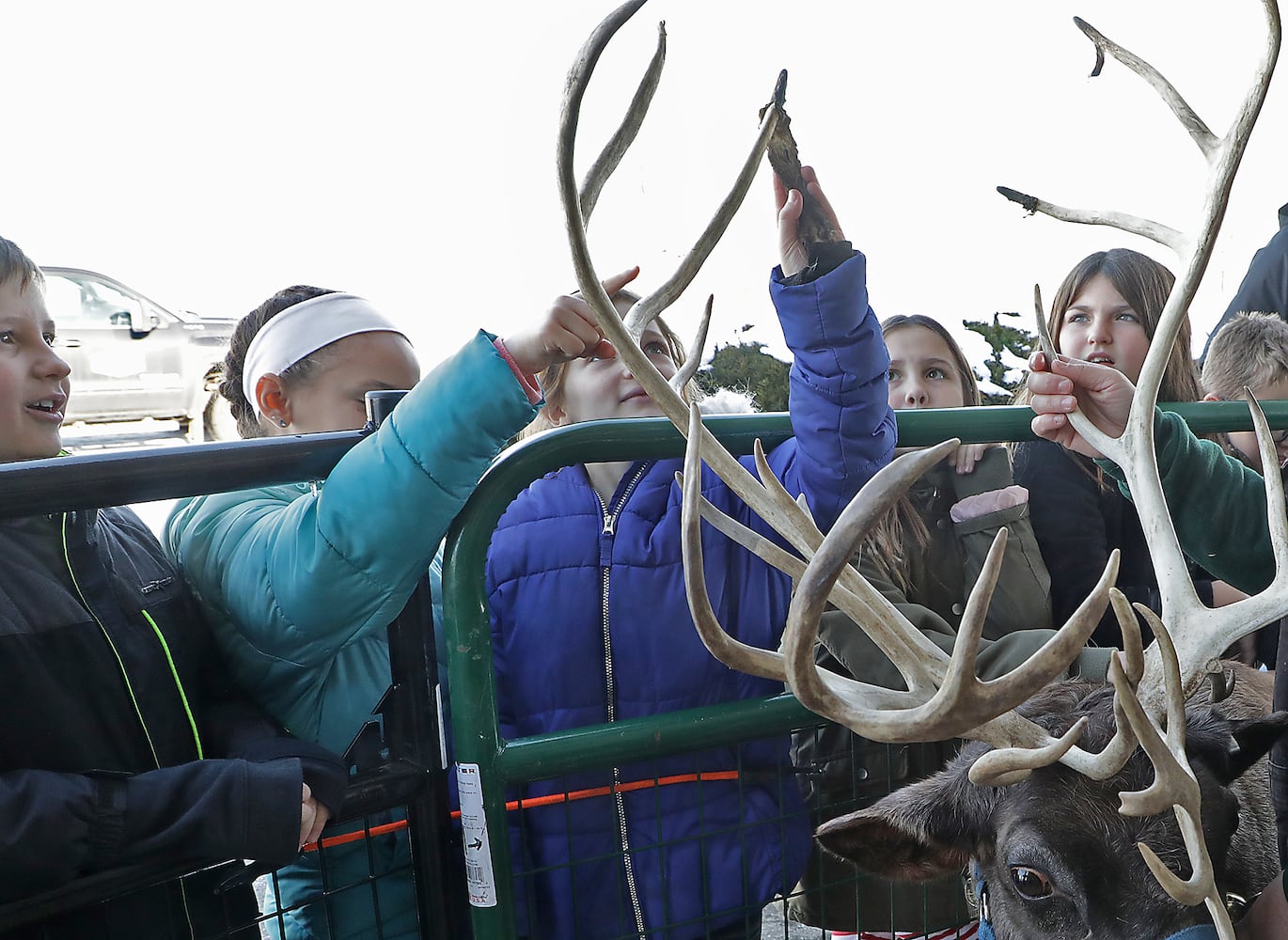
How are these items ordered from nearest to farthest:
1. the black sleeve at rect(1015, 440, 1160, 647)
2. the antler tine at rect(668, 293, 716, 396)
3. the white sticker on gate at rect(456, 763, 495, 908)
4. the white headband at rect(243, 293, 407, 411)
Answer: the white sticker on gate at rect(456, 763, 495, 908) < the antler tine at rect(668, 293, 716, 396) < the white headband at rect(243, 293, 407, 411) < the black sleeve at rect(1015, 440, 1160, 647)

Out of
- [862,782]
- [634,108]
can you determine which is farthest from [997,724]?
[634,108]

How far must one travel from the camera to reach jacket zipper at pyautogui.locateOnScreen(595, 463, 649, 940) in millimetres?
1453

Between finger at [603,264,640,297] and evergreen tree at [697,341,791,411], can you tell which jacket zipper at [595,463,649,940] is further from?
evergreen tree at [697,341,791,411]

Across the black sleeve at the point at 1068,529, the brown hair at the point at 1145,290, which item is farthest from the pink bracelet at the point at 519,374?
the brown hair at the point at 1145,290

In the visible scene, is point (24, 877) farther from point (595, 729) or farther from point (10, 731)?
point (595, 729)

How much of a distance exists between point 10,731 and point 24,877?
19 centimetres

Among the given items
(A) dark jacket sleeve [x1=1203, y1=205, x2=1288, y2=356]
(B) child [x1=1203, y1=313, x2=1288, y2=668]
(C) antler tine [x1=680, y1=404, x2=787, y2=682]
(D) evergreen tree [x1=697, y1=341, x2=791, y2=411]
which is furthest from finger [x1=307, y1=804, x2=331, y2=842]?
(D) evergreen tree [x1=697, y1=341, x2=791, y2=411]

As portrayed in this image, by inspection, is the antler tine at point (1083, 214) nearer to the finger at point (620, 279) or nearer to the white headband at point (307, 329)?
the finger at point (620, 279)

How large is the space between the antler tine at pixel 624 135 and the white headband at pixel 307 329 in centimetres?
83

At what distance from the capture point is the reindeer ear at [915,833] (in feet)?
4.81

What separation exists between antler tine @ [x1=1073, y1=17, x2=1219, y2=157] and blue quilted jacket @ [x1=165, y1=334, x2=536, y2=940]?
3.51 ft

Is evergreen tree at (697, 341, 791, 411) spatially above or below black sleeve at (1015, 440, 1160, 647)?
above

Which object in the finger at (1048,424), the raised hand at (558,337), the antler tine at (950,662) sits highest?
the raised hand at (558,337)

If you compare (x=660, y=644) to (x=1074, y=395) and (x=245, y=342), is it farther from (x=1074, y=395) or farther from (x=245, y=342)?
(x=245, y=342)
